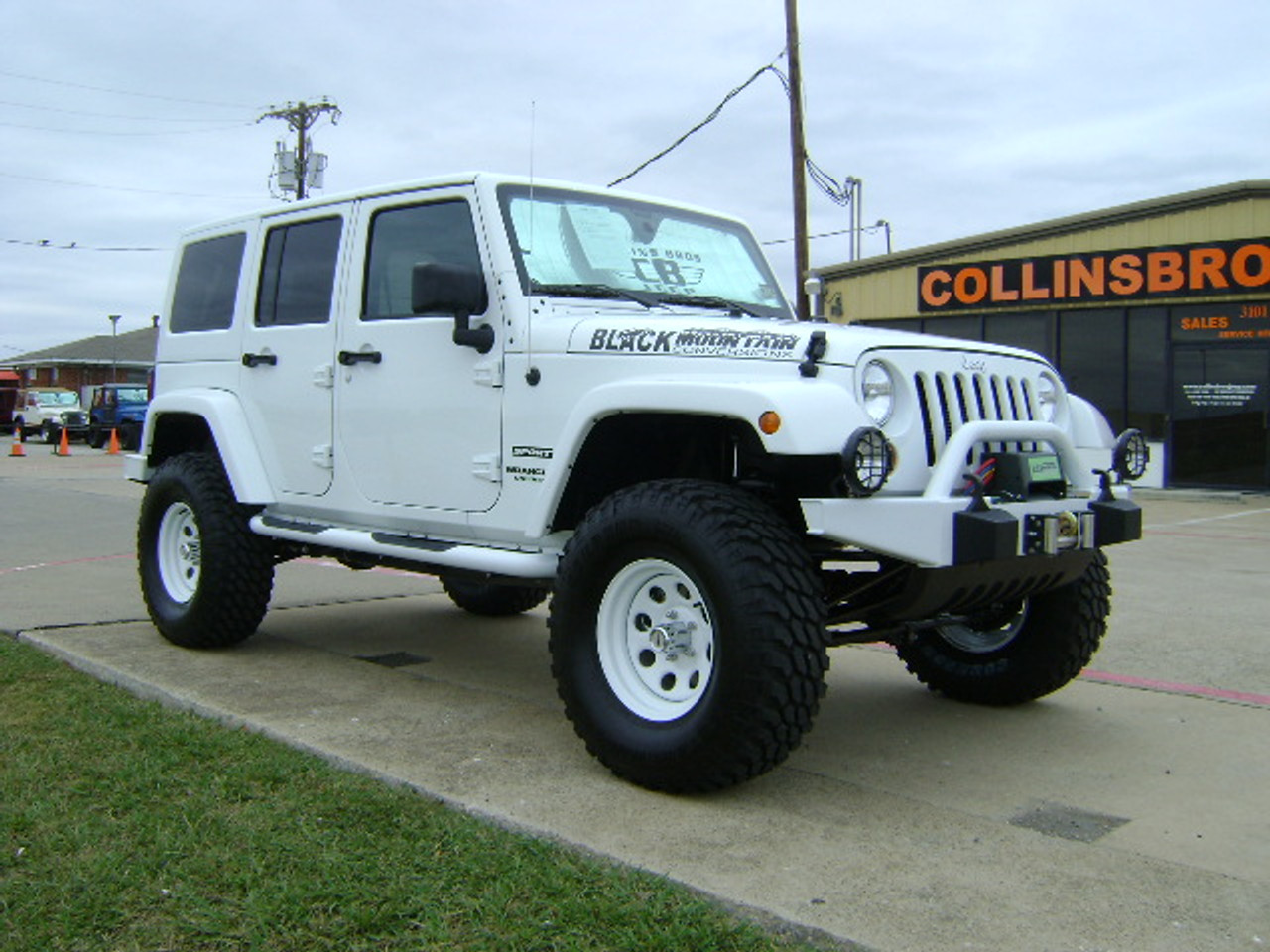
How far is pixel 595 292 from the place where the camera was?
478 centimetres

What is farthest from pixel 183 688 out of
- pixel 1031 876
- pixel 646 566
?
pixel 1031 876

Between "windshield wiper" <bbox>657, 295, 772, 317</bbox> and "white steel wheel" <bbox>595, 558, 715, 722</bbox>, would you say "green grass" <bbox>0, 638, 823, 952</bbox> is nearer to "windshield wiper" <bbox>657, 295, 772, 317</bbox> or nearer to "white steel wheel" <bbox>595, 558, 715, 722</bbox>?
"white steel wheel" <bbox>595, 558, 715, 722</bbox>

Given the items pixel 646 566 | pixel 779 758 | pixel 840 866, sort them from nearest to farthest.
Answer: pixel 840 866 < pixel 779 758 < pixel 646 566

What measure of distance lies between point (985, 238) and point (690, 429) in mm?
17500

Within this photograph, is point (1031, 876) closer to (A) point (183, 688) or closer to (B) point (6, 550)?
(A) point (183, 688)

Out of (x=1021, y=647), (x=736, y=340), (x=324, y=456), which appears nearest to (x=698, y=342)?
(x=736, y=340)

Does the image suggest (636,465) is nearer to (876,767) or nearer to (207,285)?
(876,767)

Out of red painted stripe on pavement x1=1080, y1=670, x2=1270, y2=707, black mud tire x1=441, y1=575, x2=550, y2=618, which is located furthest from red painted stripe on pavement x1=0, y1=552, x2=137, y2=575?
red painted stripe on pavement x1=1080, y1=670, x2=1270, y2=707

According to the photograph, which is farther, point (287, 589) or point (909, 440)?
point (287, 589)

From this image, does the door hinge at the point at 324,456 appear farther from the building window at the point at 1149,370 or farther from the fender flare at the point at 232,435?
the building window at the point at 1149,370

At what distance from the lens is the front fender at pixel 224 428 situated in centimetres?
578

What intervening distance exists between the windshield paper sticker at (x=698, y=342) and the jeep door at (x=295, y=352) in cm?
177

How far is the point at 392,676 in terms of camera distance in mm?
5625

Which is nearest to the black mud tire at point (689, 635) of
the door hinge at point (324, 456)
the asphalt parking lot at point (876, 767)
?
the asphalt parking lot at point (876, 767)
